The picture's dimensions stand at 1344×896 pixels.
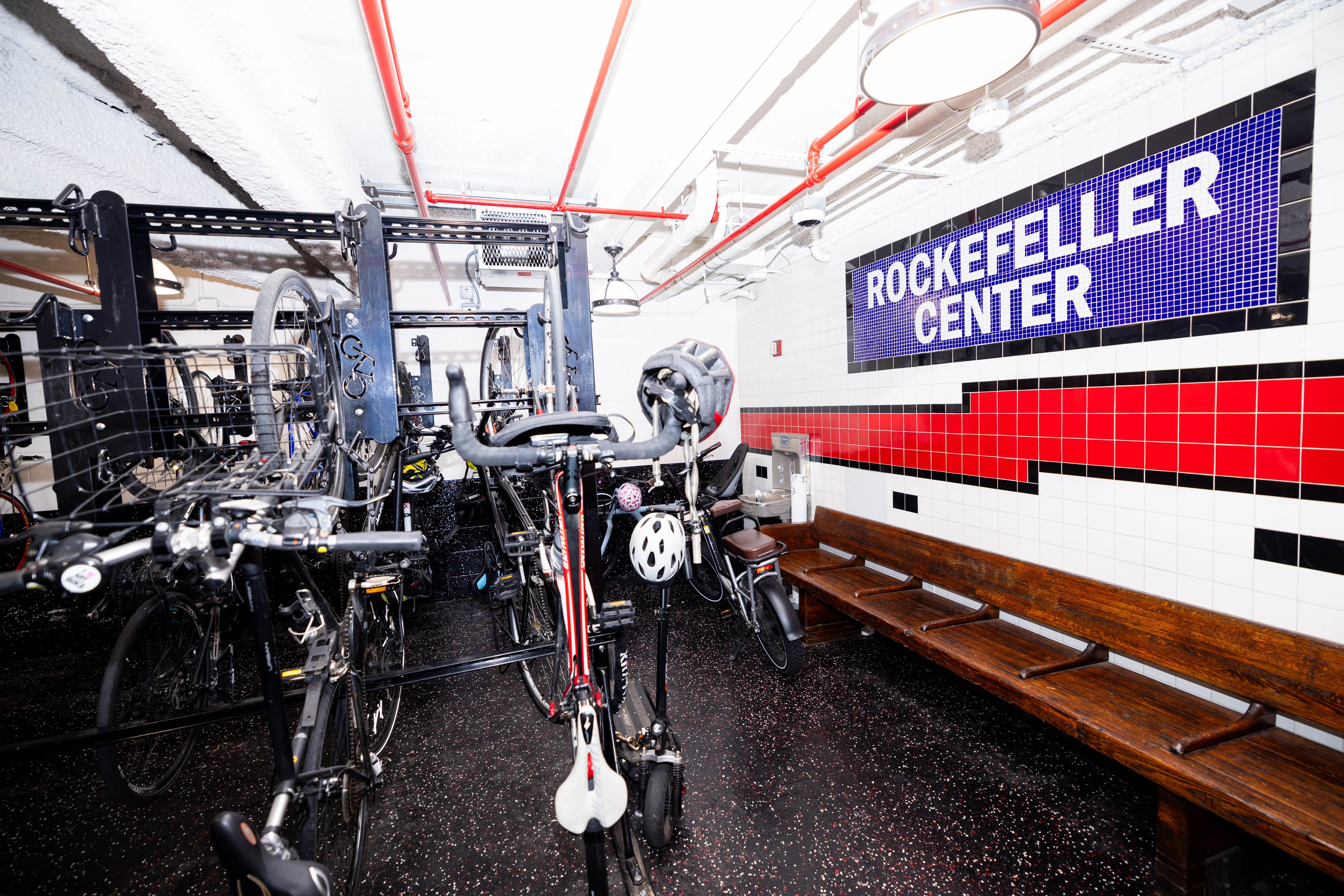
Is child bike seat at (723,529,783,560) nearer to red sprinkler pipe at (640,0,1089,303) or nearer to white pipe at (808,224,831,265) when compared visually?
red sprinkler pipe at (640,0,1089,303)

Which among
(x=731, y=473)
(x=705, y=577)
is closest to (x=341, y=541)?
(x=705, y=577)

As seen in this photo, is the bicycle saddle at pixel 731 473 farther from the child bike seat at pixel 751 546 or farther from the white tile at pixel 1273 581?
the white tile at pixel 1273 581

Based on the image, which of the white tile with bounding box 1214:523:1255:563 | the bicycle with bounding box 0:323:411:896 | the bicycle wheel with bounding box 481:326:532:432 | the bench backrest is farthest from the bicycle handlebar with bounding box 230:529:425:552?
the white tile with bounding box 1214:523:1255:563

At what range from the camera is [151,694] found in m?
2.31

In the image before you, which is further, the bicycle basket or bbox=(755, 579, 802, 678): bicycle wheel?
bbox=(755, 579, 802, 678): bicycle wheel

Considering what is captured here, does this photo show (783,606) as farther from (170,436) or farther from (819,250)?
(170,436)

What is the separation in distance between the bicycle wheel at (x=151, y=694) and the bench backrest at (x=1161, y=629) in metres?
3.82

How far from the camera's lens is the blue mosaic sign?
6.16 ft

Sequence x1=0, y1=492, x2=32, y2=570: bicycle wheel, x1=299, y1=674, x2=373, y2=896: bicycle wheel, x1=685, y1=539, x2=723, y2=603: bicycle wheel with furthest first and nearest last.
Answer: x1=685, y1=539, x2=723, y2=603: bicycle wheel
x1=0, y1=492, x2=32, y2=570: bicycle wheel
x1=299, y1=674, x2=373, y2=896: bicycle wheel

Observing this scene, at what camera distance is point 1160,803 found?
5.56 feet

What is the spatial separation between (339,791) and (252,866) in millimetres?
817

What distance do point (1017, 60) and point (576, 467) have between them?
1705 mm

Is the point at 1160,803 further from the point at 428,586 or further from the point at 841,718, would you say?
the point at 428,586

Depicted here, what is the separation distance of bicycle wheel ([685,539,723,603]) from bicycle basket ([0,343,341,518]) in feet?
8.83
